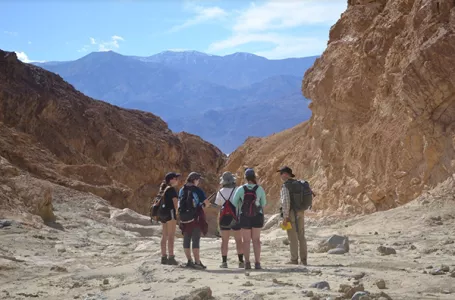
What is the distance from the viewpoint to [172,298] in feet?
20.3

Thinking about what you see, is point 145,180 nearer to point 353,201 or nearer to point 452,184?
point 353,201

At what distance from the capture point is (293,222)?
913 cm

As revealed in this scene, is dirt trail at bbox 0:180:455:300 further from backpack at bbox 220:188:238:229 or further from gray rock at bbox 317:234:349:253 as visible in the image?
backpack at bbox 220:188:238:229

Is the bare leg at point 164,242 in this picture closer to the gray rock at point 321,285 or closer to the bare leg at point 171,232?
the bare leg at point 171,232

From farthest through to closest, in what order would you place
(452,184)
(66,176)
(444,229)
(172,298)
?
(66,176)
(452,184)
(444,229)
(172,298)

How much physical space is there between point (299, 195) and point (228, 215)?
3.81 ft

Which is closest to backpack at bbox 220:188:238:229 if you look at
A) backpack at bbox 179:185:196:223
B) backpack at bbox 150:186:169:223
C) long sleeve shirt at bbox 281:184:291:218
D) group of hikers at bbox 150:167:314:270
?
group of hikers at bbox 150:167:314:270

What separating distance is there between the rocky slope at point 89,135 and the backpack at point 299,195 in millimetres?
23021

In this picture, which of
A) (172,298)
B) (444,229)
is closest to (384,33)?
(444,229)

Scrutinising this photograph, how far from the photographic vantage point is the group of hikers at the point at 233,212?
8.64 metres

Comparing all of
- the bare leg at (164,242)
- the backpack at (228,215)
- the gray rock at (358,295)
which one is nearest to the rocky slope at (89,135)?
the bare leg at (164,242)

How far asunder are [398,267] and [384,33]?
13894 mm

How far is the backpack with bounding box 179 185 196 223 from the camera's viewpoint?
8.82m

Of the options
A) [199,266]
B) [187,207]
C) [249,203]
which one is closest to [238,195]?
[249,203]
